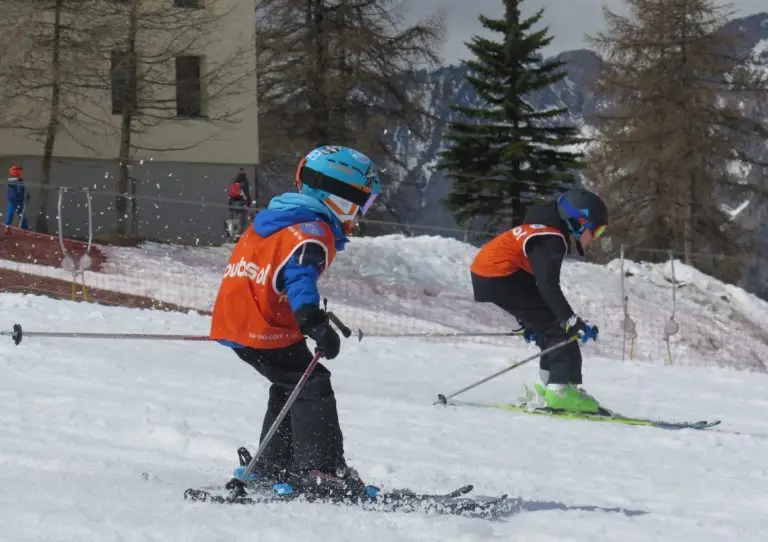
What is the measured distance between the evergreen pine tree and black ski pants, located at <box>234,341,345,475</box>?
31.0m

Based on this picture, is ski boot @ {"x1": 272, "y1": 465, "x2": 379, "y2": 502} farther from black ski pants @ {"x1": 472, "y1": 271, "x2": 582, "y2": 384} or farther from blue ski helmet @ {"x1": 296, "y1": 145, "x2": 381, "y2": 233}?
black ski pants @ {"x1": 472, "y1": 271, "x2": 582, "y2": 384}

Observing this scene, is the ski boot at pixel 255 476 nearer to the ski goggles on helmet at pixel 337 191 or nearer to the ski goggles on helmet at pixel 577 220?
the ski goggles on helmet at pixel 337 191

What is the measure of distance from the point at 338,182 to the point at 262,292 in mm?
584

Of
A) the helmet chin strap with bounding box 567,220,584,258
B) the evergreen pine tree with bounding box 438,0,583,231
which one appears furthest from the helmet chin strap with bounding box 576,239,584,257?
the evergreen pine tree with bounding box 438,0,583,231

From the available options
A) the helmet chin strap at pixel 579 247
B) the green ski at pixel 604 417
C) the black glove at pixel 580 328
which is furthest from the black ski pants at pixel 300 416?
the helmet chin strap at pixel 579 247

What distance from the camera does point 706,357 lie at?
66.2 feet

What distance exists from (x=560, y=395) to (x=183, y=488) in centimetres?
414

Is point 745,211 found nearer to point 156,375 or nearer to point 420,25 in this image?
point 420,25

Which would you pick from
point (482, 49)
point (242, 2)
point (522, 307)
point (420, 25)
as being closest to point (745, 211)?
point (482, 49)

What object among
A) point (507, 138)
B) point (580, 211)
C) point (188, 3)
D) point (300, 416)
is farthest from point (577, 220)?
point (507, 138)

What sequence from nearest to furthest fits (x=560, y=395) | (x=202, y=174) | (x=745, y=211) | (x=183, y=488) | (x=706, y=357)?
(x=183, y=488)
(x=560, y=395)
(x=706, y=357)
(x=202, y=174)
(x=745, y=211)

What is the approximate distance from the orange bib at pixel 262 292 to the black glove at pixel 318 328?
27 centimetres

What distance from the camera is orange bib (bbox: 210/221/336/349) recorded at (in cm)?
465

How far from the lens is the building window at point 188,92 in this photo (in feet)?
90.5
